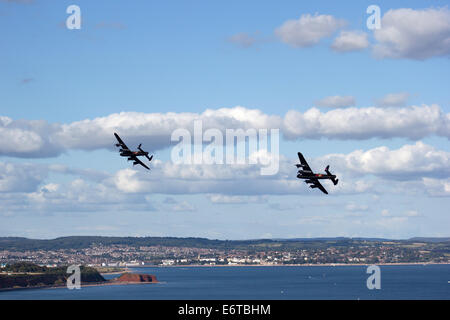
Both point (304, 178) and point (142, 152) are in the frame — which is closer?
point (304, 178)
